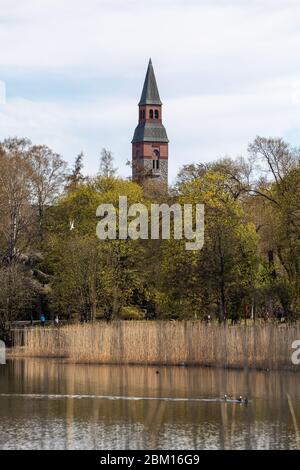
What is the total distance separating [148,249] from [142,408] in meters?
26.9

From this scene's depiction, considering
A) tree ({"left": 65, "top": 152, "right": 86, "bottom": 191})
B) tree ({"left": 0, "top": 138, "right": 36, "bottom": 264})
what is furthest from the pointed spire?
tree ({"left": 0, "top": 138, "right": 36, "bottom": 264})

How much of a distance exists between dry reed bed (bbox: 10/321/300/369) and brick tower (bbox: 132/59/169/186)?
98.6 meters

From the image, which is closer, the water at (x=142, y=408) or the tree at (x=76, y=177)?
the water at (x=142, y=408)

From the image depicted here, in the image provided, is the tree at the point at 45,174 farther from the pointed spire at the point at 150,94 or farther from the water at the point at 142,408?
the pointed spire at the point at 150,94

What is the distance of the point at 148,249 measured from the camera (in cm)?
5925

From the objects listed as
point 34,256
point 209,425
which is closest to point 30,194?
point 34,256

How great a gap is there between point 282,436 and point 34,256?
1508 inches

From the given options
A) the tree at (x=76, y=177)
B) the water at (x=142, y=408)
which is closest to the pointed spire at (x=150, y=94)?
the tree at (x=76, y=177)

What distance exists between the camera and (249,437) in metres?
28.2

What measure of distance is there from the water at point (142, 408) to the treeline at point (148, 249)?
8046 millimetres

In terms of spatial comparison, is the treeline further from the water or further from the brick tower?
the brick tower

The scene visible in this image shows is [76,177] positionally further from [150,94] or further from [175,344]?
[150,94]

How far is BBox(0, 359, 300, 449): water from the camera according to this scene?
2777cm

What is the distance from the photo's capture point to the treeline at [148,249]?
160 feet
